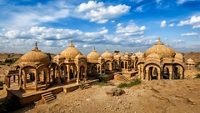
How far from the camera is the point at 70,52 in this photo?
28.2 meters

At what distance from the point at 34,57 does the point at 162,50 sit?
15.5m

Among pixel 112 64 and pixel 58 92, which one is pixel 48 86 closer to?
pixel 58 92

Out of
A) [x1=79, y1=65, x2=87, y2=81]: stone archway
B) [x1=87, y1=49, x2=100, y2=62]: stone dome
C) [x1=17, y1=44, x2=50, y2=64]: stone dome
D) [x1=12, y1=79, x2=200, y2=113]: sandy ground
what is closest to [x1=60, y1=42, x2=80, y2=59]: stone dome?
[x1=79, y1=65, x2=87, y2=81]: stone archway

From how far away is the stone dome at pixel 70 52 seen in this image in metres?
27.9

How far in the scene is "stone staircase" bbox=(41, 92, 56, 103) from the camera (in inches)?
760

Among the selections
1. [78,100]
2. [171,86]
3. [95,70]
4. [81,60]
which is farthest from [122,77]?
[78,100]

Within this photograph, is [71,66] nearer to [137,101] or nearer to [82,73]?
[82,73]

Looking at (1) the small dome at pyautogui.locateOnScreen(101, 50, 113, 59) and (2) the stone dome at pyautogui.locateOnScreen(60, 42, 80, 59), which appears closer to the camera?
(2) the stone dome at pyautogui.locateOnScreen(60, 42, 80, 59)

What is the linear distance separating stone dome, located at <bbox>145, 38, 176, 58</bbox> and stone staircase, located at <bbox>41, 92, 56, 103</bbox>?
13799 millimetres

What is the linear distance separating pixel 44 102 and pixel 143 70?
12392 millimetres

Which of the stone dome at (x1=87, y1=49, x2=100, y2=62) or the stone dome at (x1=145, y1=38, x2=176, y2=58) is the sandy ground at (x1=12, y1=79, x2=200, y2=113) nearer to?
the stone dome at (x1=145, y1=38, x2=176, y2=58)

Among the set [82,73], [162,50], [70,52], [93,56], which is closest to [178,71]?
[162,50]

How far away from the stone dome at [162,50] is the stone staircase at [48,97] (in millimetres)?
13799

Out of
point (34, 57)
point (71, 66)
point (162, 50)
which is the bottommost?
point (71, 66)
